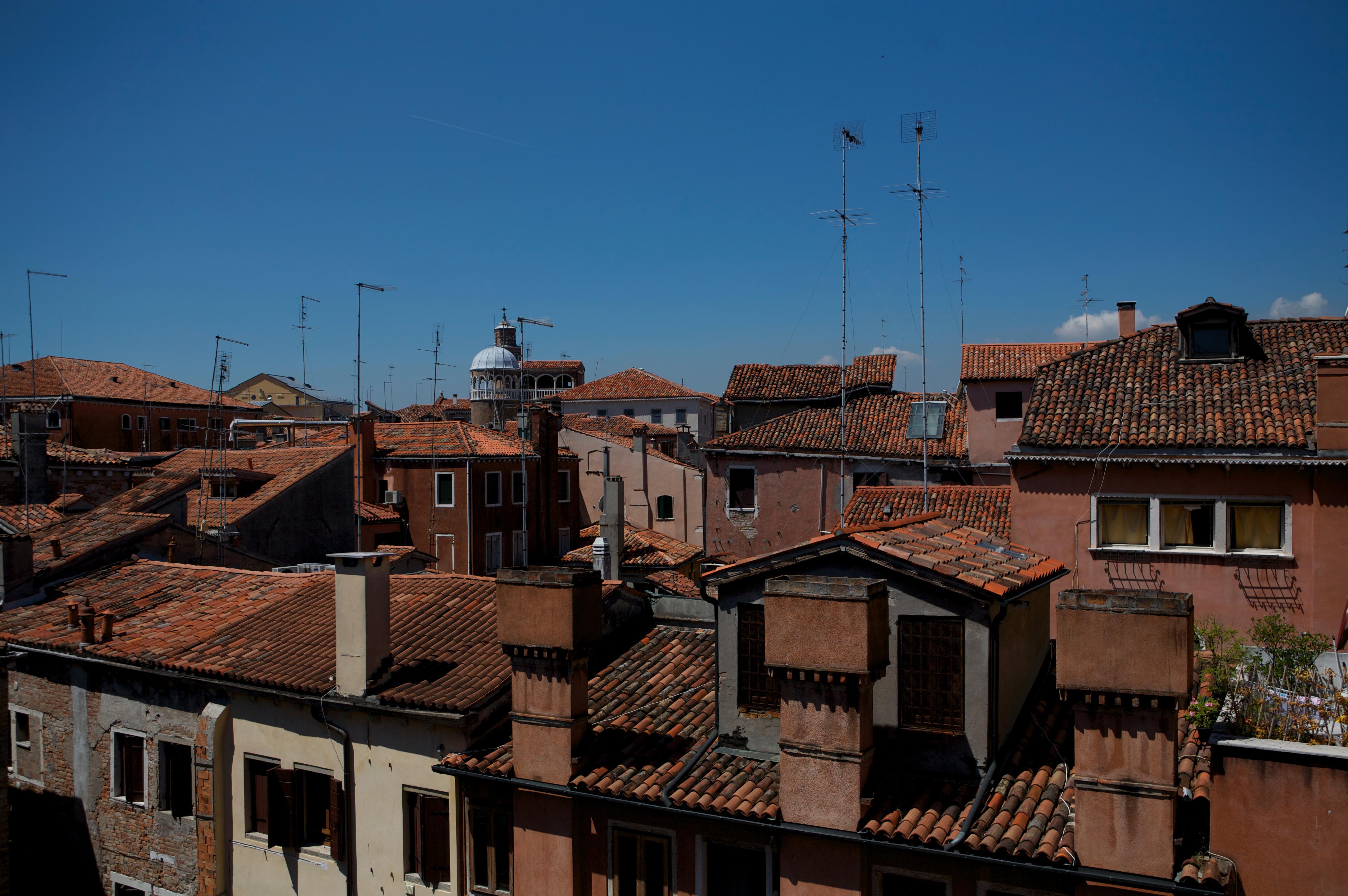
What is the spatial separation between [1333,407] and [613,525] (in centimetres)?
1168

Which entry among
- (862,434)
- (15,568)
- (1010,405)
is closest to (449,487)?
(862,434)

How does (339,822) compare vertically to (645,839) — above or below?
below

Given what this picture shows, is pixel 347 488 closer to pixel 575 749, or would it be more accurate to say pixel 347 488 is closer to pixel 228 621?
pixel 228 621

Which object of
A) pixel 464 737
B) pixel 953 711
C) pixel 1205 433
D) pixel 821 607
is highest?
pixel 1205 433

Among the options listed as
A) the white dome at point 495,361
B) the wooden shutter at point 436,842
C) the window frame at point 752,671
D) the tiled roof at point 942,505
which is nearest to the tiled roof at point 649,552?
the tiled roof at point 942,505

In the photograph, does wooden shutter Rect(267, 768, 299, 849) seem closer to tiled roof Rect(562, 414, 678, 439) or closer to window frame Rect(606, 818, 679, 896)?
window frame Rect(606, 818, 679, 896)

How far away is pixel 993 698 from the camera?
7.55 meters

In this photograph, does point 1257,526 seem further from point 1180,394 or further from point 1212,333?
point 1212,333

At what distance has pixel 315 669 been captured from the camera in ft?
35.1

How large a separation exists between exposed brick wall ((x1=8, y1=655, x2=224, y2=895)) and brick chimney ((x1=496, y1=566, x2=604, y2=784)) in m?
4.81

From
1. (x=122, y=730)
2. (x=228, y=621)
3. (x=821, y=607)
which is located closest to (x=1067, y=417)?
(x=821, y=607)

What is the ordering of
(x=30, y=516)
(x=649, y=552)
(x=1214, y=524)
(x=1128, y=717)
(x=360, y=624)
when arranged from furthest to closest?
1. (x=649, y=552)
2. (x=30, y=516)
3. (x=1214, y=524)
4. (x=360, y=624)
5. (x=1128, y=717)

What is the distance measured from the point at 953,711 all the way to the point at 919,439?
15.9 meters

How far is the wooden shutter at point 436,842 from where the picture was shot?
9.52 meters
